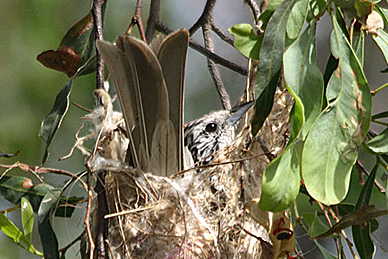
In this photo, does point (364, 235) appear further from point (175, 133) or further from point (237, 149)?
point (175, 133)

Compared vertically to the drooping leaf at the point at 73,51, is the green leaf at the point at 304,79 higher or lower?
lower

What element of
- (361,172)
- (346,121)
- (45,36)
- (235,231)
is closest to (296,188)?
(346,121)

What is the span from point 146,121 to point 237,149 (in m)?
0.24

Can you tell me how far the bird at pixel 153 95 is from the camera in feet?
4.39

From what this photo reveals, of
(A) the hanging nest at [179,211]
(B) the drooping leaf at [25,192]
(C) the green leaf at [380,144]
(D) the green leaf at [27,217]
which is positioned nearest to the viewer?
(C) the green leaf at [380,144]

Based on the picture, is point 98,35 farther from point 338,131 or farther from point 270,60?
point 338,131

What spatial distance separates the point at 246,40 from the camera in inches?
49.4

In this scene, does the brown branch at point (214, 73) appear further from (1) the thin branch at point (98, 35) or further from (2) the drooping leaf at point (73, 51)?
(1) the thin branch at point (98, 35)

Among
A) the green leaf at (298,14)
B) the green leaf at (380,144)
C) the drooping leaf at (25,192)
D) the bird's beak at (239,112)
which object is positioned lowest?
the drooping leaf at (25,192)

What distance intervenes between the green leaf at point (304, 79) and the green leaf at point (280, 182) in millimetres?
49

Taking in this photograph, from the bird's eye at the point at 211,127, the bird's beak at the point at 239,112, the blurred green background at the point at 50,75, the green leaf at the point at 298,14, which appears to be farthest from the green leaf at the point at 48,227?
the blurred green background at the point at 50,75

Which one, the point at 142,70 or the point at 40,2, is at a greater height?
the point at 40,2

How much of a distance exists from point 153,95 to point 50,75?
1988mm

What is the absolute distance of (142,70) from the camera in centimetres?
138
